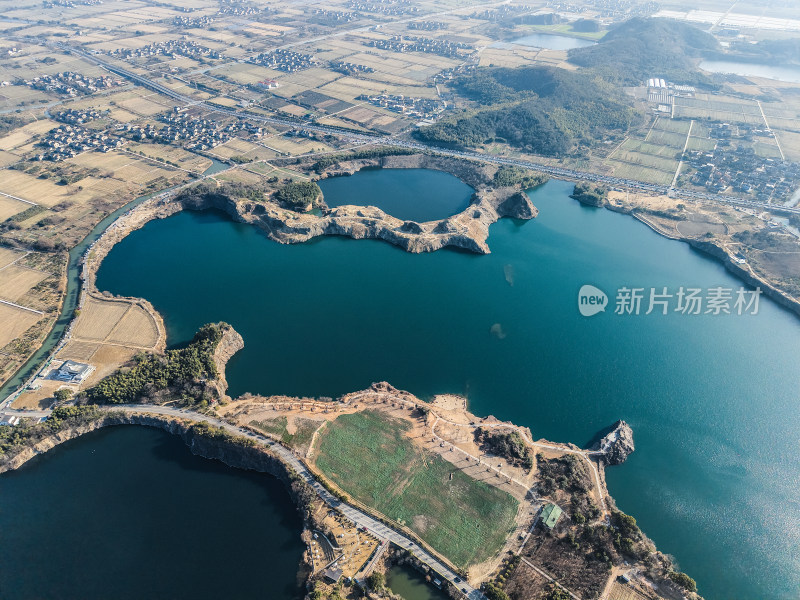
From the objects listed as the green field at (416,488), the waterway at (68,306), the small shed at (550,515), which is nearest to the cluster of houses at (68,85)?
the waterway at (68,306)

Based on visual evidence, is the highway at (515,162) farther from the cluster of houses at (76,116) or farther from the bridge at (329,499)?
the bridge at (329,499)

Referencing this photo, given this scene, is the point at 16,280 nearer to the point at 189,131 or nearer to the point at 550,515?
the point at 189,131

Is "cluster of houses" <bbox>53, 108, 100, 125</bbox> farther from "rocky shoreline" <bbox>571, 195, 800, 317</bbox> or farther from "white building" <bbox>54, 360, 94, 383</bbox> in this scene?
"rocky shoreline" <bbox>571, 195, 800, 317</bbox>

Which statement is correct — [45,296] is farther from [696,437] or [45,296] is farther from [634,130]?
[634,130]

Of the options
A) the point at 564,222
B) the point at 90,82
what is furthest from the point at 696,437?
the point at 90,82

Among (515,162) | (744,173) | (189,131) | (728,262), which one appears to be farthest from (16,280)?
(744,173)

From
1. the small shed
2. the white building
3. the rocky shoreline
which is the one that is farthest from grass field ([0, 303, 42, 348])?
the rocky shoreline
